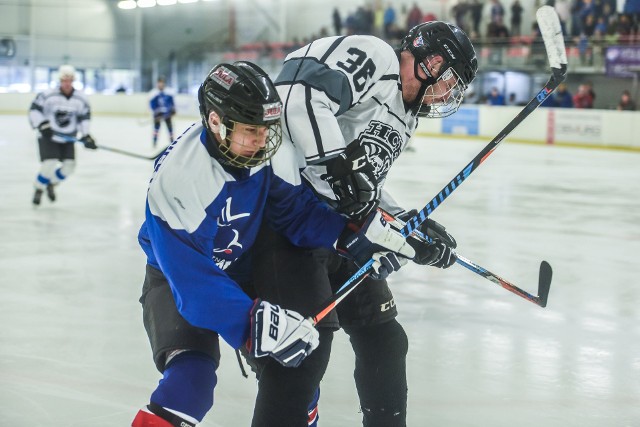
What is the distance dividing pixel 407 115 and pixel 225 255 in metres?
0.68

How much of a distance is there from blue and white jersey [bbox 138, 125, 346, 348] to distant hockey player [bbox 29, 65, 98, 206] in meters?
5.33

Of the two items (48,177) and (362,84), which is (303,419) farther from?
(48,177)

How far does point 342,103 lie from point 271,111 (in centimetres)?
40

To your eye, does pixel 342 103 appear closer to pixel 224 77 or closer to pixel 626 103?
pixel 224 77

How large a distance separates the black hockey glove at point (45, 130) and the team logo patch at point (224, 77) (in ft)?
18.7

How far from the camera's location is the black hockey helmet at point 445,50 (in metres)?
2.20

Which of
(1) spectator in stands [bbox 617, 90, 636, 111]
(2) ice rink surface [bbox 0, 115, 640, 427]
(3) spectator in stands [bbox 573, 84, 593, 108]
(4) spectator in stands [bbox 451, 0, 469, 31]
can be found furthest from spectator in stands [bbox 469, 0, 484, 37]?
(2) ice rink surface [bbox 0, 115, 640, 427]

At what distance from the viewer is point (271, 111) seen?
1759mm

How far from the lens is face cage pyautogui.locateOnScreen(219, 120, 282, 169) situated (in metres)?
1.75

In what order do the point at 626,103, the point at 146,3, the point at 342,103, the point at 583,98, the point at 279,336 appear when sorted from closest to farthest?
the point at 279,336 → the point at 342,103 → the point at 626,103 → the point at 583,98 → the point at 146,3

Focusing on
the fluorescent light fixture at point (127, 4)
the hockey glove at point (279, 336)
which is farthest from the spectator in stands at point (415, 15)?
the hockey glove at point (279, 336)

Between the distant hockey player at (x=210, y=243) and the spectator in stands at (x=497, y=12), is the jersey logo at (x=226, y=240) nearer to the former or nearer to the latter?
the distant hockey player at (x=210, y=243)

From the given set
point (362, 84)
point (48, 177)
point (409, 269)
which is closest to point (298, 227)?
point (362, 84)

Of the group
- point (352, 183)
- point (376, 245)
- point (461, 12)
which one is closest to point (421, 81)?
point (352, 183)
